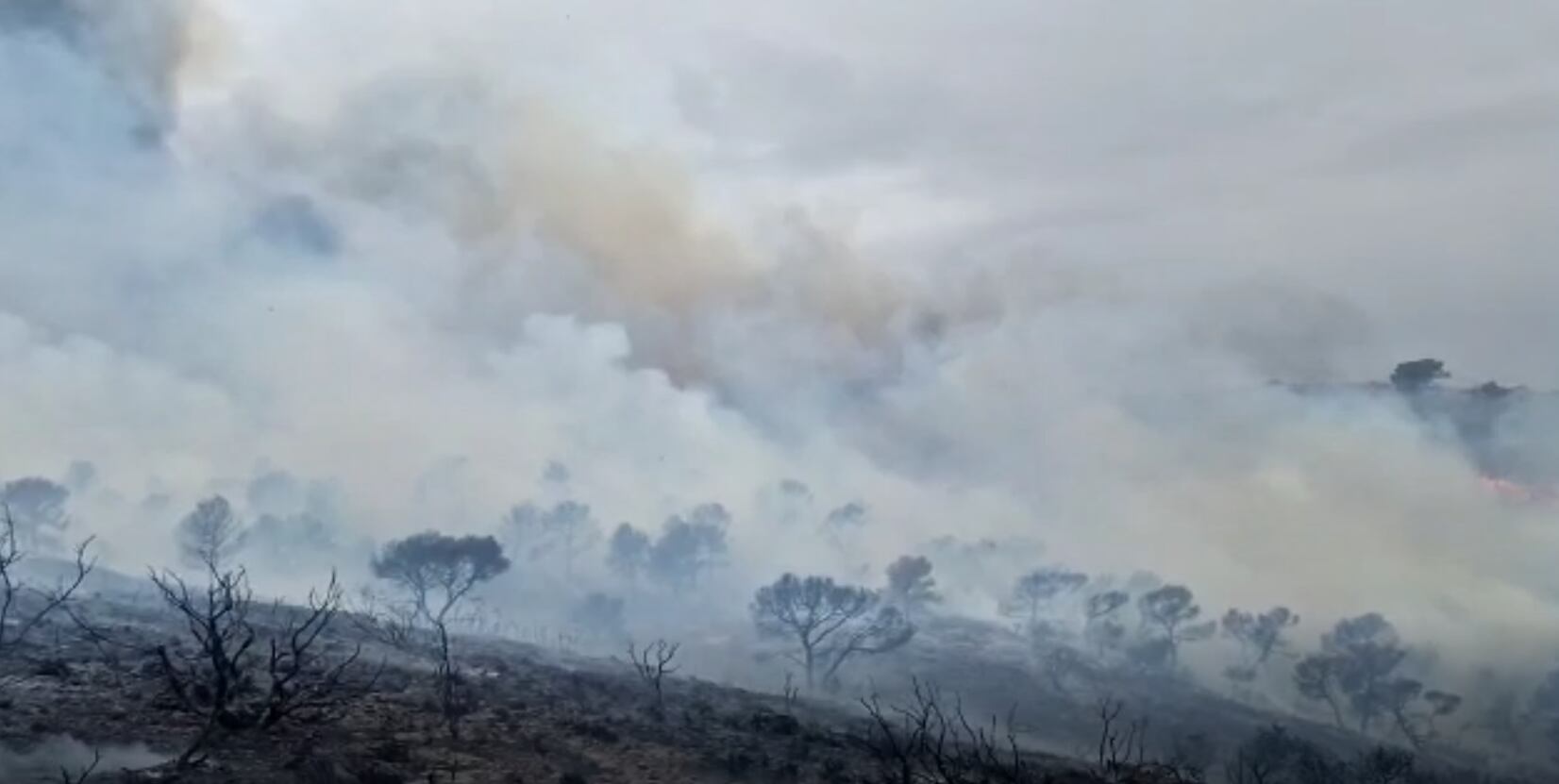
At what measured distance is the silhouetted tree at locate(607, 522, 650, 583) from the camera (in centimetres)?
18512

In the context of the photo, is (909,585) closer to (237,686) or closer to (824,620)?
(824,620)

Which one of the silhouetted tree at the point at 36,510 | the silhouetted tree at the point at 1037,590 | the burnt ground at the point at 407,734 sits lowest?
Result: the burnt ground at the point at 407,734

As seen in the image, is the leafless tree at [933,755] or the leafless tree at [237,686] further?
the leafless tree at [237,686]

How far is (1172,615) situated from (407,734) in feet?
428

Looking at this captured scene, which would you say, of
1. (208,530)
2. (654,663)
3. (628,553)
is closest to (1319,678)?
(654,663)

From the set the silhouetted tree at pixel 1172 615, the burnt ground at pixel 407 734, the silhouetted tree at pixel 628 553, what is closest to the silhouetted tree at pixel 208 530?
the silhouetted tree at pixel 628 553

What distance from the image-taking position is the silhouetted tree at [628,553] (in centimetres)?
18512

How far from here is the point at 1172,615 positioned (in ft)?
499

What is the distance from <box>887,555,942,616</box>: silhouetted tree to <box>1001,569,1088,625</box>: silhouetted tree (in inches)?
615

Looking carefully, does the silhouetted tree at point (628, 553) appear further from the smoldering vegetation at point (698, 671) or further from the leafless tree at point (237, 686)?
the leafless tree at point (237, 686)

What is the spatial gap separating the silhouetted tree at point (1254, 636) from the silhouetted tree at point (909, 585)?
134 ft

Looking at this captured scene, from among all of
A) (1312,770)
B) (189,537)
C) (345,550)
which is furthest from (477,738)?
(345,550)

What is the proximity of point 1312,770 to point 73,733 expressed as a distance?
50.4m

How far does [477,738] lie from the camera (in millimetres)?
40594
